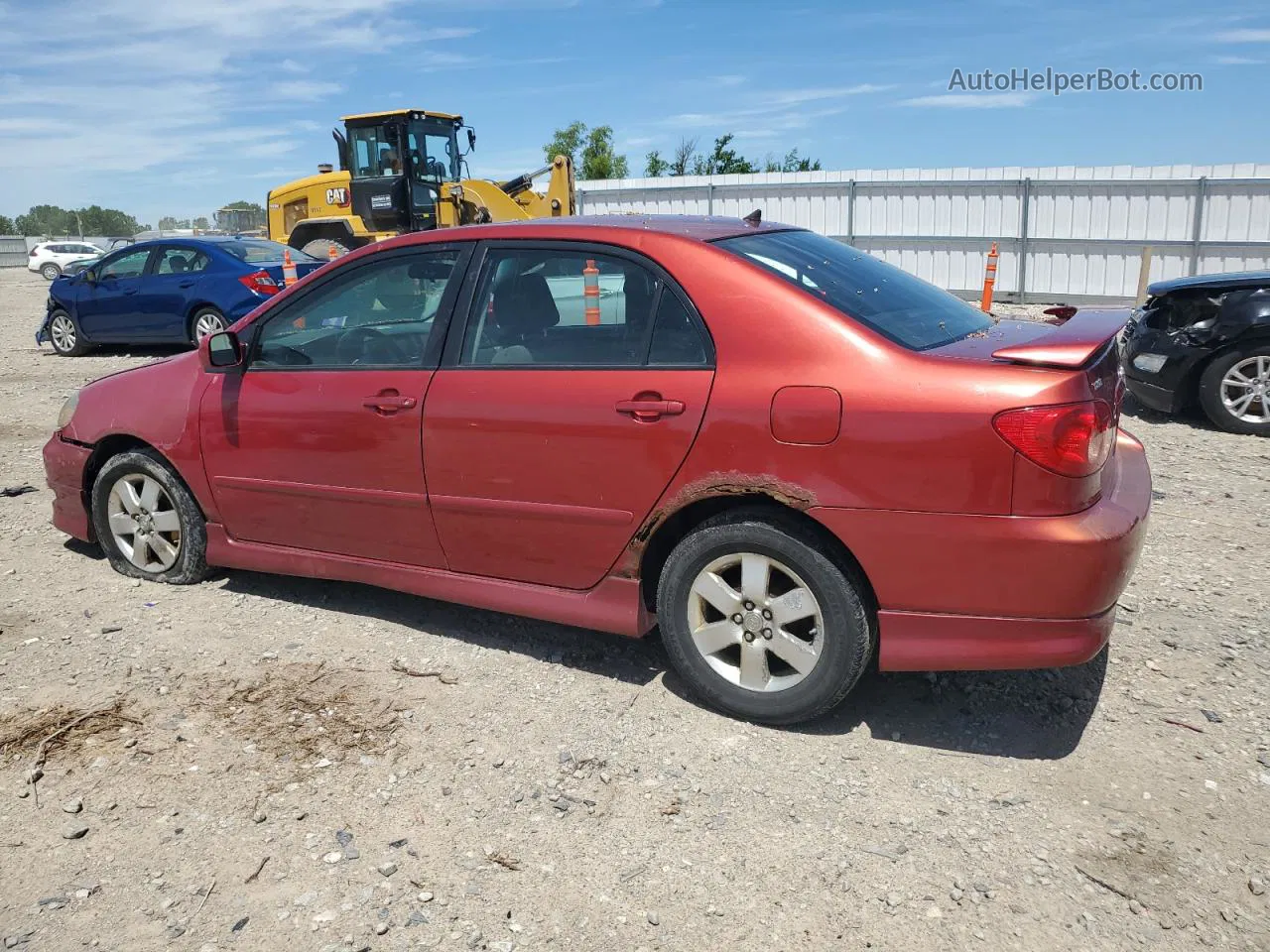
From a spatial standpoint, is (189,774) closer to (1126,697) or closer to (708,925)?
(708,925)

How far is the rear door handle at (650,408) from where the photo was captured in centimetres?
340

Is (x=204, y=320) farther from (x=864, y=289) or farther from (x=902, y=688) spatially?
(x=902, y=688)

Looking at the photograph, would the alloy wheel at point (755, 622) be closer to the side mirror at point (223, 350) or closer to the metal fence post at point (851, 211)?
the side mirror at point (223, 350)

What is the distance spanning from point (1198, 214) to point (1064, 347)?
1673cm

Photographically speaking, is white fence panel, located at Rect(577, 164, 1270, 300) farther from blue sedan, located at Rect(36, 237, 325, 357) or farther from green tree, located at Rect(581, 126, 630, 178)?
green tree, located at Rect(581, 126, 630, 178)

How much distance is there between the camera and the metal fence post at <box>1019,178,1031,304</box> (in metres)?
18.2

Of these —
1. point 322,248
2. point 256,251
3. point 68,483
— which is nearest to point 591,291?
point 68,483

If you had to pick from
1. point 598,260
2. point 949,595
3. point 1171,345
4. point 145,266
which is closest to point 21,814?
point 598,260

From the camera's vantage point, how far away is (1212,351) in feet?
26.1

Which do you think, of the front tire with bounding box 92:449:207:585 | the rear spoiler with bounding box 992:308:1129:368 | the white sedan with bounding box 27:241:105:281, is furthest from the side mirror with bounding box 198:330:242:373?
the white sedan with bounding box 27:241:105:281

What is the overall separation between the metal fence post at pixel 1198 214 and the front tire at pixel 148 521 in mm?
17349

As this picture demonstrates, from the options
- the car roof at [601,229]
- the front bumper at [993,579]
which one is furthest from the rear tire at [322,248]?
the front bumper at [993,579]

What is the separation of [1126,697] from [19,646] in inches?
173

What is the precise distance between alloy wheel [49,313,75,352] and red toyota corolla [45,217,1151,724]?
464 inches
